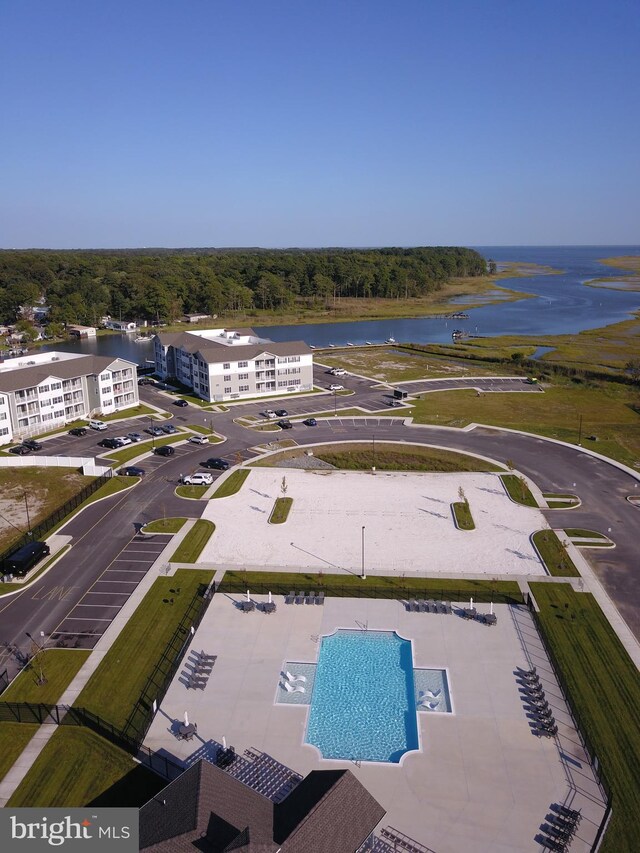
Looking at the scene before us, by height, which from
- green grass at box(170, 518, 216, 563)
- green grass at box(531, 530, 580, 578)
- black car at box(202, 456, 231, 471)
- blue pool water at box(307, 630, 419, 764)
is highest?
black car at box(202, 456, 231, 471)

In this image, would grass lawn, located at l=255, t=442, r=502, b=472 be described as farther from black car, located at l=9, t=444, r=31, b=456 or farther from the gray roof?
the gray roof

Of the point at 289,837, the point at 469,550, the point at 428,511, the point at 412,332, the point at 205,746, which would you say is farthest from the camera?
the point at 412,332

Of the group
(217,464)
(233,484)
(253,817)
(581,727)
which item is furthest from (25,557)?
(581,727)

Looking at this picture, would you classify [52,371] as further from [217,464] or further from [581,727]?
[581,727]

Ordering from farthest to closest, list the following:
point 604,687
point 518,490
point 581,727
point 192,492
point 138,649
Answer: point 518,490, point 192,492, point 138,649, point 604,687, point 581,727

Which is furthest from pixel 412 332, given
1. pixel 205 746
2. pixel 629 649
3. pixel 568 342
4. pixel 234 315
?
pixel 205 746

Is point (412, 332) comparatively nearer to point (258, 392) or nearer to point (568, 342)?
point (568, 342)

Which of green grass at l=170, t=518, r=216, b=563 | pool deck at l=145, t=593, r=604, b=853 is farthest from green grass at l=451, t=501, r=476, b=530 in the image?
green grass at l=170, t=518, r=216, b=563
